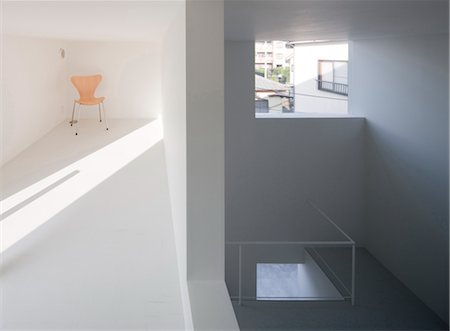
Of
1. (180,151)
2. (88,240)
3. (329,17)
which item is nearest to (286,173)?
(329,17)

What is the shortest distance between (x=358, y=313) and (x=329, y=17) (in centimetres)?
340

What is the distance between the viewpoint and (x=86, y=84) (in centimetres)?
678

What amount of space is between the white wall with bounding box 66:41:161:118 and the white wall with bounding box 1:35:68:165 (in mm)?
274

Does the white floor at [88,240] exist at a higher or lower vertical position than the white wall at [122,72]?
lower

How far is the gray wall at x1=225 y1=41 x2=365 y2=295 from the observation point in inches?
280

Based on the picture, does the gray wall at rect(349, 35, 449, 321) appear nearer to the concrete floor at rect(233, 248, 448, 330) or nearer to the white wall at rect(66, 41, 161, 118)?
the concrete floor at rect(233, 248, 448, 330)

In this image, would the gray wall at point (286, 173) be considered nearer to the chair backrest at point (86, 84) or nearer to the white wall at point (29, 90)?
the chair backrest at point (86, 84)

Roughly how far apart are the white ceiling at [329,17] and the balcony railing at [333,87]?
2.97m

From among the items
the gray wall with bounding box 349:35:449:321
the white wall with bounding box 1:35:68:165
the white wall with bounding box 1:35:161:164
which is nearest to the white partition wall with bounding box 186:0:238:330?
the white wall with bounding box 1:35:68:165

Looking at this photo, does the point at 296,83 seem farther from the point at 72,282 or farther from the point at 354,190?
the point at 72,282

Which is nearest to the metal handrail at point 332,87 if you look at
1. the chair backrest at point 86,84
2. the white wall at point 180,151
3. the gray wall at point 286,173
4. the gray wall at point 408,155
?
the gray wall at point 408,155

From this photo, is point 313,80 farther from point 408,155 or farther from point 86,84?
A: point 86,84

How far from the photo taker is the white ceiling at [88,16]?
3170mm

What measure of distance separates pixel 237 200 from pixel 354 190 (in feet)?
6.09
